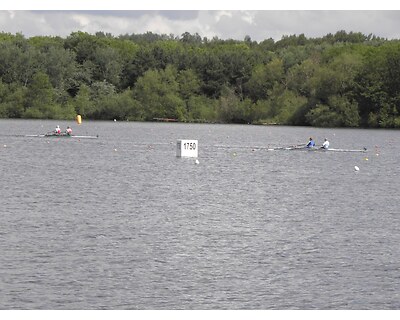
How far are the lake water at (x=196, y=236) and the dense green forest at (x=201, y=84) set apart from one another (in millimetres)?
59187

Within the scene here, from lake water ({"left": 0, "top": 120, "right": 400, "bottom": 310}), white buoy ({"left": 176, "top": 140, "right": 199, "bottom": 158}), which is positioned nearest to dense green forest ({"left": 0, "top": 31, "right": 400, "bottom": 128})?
white buoy ({"left": 176, "top": 140, "right": 199, "bottom": 158})

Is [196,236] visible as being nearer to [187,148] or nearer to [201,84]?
[187,148]

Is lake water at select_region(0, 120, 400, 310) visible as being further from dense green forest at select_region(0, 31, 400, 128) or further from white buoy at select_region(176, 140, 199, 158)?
dense green forest at select_region(0, 31, 400, 128)

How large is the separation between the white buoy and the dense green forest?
178 ft

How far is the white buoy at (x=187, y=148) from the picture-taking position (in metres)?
59.2

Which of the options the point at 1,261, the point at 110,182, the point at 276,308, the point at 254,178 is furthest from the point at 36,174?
the point at 276,308

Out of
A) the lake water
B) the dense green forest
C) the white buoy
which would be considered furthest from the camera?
the dense green forest

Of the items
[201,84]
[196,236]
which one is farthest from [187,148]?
[201,84]

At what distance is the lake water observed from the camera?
837 inches

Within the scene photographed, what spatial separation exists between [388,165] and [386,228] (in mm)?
28814

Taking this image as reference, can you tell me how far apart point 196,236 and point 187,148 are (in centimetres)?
3197

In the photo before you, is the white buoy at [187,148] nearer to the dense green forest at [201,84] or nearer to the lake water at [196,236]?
the lake water at [196,236]

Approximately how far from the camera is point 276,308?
20172 mm

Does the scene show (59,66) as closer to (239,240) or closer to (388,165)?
(388,165)
